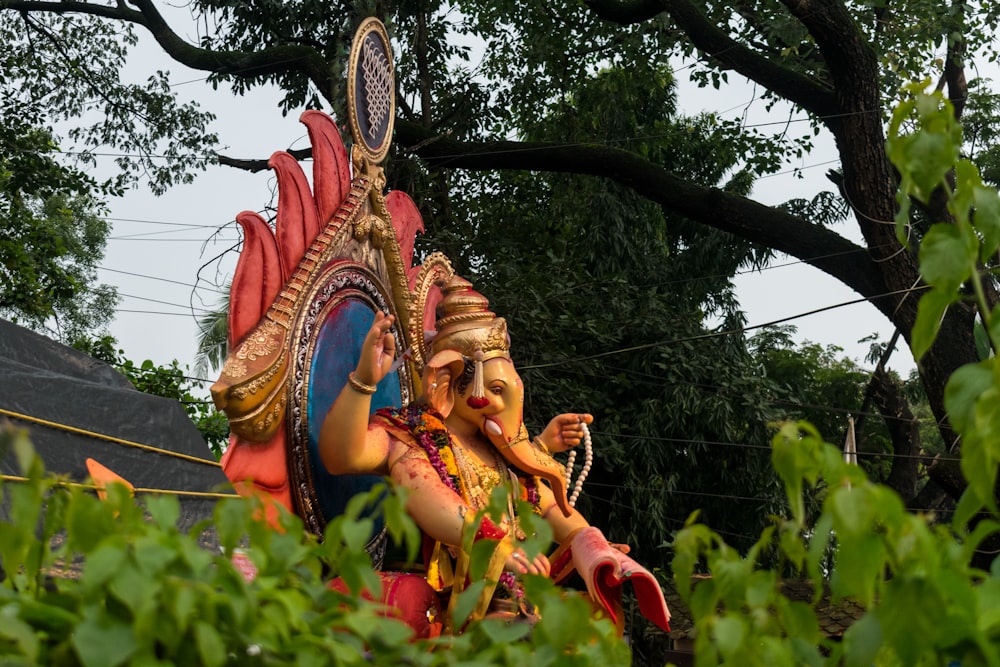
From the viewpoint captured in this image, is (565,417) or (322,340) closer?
(322,340)

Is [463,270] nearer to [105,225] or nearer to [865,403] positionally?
[865,403]

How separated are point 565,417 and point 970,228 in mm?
3327

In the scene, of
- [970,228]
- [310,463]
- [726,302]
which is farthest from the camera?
[726,302]

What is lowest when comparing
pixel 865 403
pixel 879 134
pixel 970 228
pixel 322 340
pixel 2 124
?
pixel 970 228

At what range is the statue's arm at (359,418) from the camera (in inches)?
158

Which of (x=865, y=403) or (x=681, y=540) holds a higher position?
(x=865, y=403)

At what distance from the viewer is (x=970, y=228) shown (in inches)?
61.6

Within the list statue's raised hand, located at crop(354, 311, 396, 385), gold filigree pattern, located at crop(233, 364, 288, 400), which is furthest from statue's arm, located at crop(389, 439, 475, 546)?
gold filigree pattern, located at crop(233, 364, 288, 400)

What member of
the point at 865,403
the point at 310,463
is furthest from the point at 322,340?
the point at 865,403

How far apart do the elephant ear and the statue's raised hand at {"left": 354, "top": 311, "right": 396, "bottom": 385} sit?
0.42 metres

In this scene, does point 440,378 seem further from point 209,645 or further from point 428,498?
point 209,645

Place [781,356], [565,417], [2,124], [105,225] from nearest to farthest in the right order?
[565,417] < [2,124] < [781,356] < [105,225]

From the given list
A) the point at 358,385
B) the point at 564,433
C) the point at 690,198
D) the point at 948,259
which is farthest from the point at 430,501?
the point at 690,198

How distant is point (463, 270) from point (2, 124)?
12.1 ft
